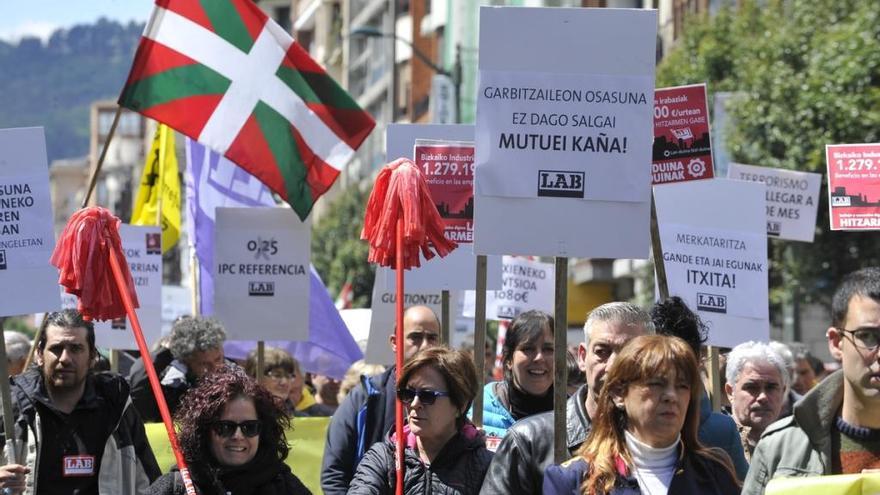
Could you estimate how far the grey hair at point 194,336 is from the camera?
9.95m

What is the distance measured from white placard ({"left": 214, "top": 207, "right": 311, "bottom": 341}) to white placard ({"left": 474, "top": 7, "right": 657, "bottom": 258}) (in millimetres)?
4390

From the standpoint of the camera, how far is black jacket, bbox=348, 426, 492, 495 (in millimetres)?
6543

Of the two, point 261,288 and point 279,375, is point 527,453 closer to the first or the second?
point 261,288

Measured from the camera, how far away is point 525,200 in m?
6.64

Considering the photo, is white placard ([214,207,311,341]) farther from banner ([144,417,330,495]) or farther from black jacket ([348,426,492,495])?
black jacket ([348,426,492,495])

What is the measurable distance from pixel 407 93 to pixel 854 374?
56207 mm

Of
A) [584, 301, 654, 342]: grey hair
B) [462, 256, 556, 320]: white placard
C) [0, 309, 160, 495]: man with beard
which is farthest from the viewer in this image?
[462, 256, 556, 320]: white placard

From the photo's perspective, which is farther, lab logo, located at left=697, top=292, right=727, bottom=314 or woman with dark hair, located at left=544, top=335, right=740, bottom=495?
lab logo, located at left=697, top=292, right=727, bottom=314

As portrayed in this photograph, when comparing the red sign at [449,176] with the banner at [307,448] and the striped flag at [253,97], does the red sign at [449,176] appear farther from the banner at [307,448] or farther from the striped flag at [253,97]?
the banner at [307,448]

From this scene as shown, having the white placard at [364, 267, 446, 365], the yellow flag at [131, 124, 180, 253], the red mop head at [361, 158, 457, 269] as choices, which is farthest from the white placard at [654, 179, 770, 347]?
the yellow flag at [131, 124, 180, 253]

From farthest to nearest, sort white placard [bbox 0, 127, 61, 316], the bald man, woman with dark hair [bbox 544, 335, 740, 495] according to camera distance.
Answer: white placard [bbox 0, 127, 61, 316]
the bald man
woman with dark hair [bbox 544, 335, 740, 495]

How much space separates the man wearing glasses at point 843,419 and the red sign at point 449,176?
4118mm

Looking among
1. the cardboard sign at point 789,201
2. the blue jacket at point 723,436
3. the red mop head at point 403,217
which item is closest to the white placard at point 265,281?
the cardboard sign at point 789,201

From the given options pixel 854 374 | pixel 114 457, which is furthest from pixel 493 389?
pixel 854 374
